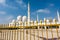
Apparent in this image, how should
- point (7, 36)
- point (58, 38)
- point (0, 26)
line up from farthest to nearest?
point (0, 26) < point (7, 36) < point (58, 38)

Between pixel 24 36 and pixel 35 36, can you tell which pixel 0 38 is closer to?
pixel 24 36

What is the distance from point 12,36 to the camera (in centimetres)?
560

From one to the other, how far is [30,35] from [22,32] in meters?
0.46

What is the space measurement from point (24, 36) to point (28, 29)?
567 mm

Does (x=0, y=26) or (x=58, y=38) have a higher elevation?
(x=0, y=26)

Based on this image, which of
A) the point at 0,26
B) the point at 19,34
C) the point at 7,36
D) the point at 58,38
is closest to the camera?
the point at 58,38

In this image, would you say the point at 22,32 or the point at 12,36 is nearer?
the point at 22,32

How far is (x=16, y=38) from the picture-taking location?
5.54 metres

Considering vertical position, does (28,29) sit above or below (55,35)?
above

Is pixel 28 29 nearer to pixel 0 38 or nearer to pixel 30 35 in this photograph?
pixel 30 35

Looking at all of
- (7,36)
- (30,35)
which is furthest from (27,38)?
(7,36)

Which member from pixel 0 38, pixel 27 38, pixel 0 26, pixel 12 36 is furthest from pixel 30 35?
pixel 0 26

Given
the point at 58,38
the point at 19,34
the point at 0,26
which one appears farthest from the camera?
the point at 0,26

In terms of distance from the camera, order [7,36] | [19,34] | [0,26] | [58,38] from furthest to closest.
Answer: [0,26] → [7,36] → [19,34] → [58,38]
